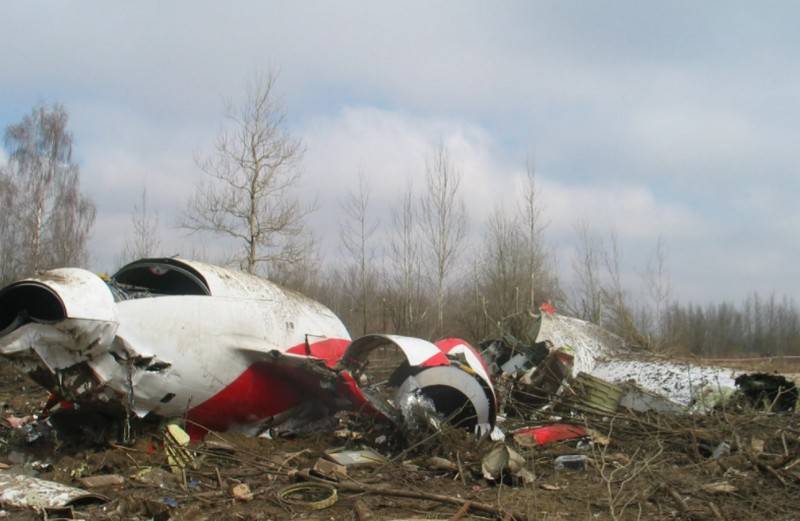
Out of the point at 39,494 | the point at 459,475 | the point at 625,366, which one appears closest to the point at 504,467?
the point at 459,475

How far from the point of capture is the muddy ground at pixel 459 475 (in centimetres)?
543

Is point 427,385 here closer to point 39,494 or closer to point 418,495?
point 418,495

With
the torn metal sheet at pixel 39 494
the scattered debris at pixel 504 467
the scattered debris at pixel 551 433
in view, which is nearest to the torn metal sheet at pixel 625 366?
the scattered debris at pixel 551 433

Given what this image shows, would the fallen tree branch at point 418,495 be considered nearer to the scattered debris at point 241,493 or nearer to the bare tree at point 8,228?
→ the scattered debris at point 241,493

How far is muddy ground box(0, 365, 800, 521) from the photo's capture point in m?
5.43

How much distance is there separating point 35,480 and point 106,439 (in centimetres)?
153

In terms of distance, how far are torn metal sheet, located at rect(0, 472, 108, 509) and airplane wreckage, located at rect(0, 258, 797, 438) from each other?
1.17 metres

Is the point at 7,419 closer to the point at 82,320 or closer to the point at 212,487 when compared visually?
the point at 82,320

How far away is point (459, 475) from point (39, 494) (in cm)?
355

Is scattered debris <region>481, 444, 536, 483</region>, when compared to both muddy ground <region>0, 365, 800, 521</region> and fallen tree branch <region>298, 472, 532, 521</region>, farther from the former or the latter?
fallen tree branch <region>298, 472, 532, 521</region>

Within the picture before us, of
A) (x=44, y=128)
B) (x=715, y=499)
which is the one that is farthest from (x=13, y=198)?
(x=715, y=499)

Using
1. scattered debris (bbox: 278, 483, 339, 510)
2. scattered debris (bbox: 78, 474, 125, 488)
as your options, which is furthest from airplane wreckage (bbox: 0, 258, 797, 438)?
scattered debris (bbox: 278, 483, 339, 510)

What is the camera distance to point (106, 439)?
23.7ft

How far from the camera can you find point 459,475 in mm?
6551
